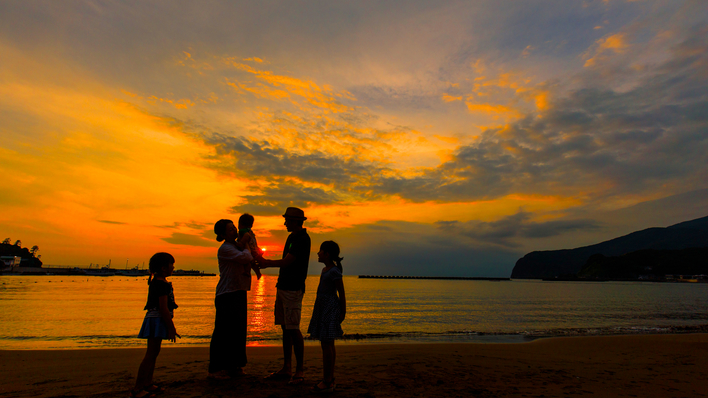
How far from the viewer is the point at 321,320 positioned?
16.2 feet

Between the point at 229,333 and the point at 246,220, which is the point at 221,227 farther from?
the point at 229,333

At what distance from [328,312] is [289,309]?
2.13 feet

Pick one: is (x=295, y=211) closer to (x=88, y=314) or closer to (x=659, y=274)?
(x=88, y=314)

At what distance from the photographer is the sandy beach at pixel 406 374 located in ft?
17.1

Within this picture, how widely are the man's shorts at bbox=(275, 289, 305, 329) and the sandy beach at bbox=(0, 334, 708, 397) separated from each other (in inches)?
35.9

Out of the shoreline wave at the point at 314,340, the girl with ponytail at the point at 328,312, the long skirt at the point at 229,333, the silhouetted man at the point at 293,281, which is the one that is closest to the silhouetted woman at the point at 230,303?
the long skirt at the point at 229,333

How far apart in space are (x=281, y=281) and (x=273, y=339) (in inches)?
387

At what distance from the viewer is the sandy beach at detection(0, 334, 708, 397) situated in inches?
205

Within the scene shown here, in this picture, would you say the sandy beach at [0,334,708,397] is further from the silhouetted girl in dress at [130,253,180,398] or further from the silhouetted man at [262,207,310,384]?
the silhouetted man at [262,207,310,384]

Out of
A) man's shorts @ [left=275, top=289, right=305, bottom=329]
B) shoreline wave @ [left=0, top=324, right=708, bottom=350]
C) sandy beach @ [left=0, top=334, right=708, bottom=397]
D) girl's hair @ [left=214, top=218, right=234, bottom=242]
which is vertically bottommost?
shoreline wave @ [left=0, top=324, right=708, bottom=350]

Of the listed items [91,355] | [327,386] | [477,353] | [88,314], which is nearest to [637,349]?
[477,353]

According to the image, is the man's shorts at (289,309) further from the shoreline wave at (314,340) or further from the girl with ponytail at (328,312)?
the shoreline wave at (314,340)

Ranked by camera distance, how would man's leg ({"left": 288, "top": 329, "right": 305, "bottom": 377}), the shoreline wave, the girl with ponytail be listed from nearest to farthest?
1. the girl with ponytail
2. man's leg ({"left": 288, "top": 329, "right": 305, "bottom": 377})
3. the shoreline wave

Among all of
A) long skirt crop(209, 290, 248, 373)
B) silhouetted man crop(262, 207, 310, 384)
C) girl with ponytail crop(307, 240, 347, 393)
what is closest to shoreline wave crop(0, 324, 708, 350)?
long skirt crop(209, 290, 248, 373)
